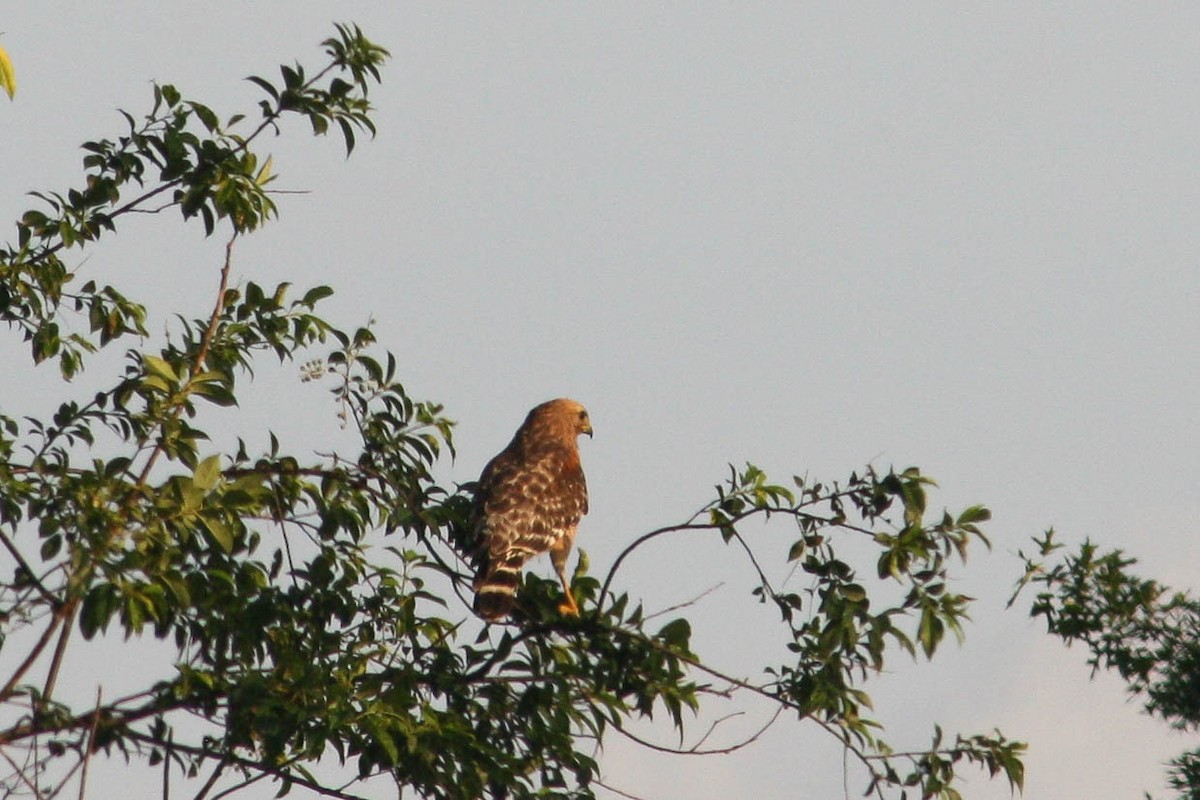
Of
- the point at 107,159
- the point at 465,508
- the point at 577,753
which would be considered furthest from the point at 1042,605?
the point at 107,159

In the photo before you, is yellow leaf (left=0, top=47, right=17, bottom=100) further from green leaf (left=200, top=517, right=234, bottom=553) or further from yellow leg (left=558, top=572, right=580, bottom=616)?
yellow leg (left=558, top=572, right=580, bottom=616)

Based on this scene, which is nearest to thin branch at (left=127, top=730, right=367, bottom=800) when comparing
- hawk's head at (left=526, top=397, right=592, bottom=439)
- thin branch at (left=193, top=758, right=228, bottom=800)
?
thin branch at (left=193, top=758, right=228, bottom=800)

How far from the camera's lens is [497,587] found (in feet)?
27.3

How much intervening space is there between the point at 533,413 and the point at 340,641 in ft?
14.7

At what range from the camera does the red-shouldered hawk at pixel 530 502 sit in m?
8.49

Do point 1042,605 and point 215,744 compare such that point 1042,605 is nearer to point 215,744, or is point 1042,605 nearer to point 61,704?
point 215,744

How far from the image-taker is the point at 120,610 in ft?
19.9

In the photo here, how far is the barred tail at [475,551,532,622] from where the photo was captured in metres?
8.11

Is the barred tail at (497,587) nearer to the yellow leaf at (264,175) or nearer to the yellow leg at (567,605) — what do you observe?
the yellow leg at (567,605)

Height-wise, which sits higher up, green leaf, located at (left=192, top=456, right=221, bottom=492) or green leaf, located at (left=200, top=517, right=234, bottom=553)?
green leaf, located at (left=192, top=456, right=221, bottom=492)

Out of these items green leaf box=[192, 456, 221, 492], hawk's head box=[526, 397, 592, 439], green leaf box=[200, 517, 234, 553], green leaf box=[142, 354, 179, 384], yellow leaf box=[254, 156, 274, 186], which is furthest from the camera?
hawk's head box=[526, 397, 592, 439]

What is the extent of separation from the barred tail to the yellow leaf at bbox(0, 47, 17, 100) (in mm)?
3848

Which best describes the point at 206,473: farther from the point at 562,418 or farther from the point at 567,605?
the point at 562,418

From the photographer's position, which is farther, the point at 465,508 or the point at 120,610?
the point at 465,508
